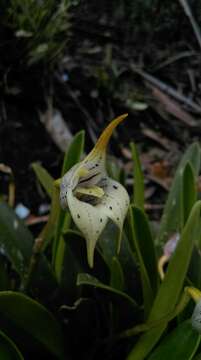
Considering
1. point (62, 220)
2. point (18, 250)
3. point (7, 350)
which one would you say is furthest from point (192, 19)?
point (7, 350)

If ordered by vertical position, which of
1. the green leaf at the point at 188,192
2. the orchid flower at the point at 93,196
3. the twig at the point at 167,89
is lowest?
the twig at the point at 167,89

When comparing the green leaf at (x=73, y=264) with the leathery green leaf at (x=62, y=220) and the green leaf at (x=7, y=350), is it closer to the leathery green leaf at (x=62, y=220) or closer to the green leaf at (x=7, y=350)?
the leathery green leaf at (x=62, y=220)

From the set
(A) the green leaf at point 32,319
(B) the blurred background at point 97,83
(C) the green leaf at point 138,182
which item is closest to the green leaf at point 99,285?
(A) the green leaf at point 32,319

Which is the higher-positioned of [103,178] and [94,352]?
[103,178]

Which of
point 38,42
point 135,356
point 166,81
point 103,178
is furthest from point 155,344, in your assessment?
point 166,81

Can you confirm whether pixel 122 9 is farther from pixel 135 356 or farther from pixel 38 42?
pixel 135 356

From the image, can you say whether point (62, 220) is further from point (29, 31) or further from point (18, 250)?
point (29, 31)

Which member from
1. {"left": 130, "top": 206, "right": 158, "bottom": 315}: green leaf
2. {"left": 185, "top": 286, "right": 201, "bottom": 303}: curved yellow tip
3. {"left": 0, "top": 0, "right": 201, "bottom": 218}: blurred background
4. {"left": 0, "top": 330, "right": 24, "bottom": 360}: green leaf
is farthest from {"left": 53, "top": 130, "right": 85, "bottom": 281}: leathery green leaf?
{"left": 0, "top": 0, "right": 201, "bottom": 218}: blurred background
